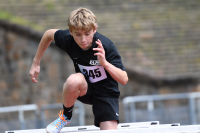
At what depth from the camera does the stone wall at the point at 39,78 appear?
9883 mm

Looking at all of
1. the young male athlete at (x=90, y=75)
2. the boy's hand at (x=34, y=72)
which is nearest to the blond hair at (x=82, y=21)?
the young male athlete at (x=90, y=75)

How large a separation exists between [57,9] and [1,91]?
3.57m

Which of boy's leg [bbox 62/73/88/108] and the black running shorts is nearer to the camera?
boy's leg [bbox 62/73/88/108]

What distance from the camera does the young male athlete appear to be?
329cm

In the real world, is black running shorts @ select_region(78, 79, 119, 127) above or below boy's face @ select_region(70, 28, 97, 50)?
below

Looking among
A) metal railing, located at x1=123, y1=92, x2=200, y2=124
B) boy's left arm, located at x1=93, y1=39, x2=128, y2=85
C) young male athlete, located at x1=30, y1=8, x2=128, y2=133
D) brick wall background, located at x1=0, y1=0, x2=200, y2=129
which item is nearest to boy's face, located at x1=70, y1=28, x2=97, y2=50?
young male athlete, located at x1=30, y1=8, x2=128, y2=133

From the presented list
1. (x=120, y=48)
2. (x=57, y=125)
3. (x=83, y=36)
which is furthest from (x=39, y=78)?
(x=83, y=36)

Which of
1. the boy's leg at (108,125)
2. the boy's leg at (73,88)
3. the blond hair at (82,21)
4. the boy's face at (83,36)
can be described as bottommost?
the boy's leg at (108,125)

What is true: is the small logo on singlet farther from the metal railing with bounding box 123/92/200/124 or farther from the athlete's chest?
the metal railing with bounding box 123/92/200/124

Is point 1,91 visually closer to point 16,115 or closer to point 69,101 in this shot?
point 16,115

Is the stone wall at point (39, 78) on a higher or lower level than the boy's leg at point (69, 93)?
higher

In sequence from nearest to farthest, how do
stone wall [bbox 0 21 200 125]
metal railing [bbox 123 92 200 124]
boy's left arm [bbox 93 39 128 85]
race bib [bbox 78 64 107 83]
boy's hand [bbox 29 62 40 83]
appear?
1. boy's left arm [bbox 93 39 128 85]
2. race bib [bbox 78 64 107 83]
3. boy's hand [bbox 29 62 40 83]
4. metal railing [bbox 123 92 200 124]
5. stone wall [bbox 0 21 200 125]

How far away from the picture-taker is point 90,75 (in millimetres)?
3613

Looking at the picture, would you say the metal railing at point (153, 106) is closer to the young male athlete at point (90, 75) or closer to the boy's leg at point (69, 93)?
the young male athlete at point (90, 75)
